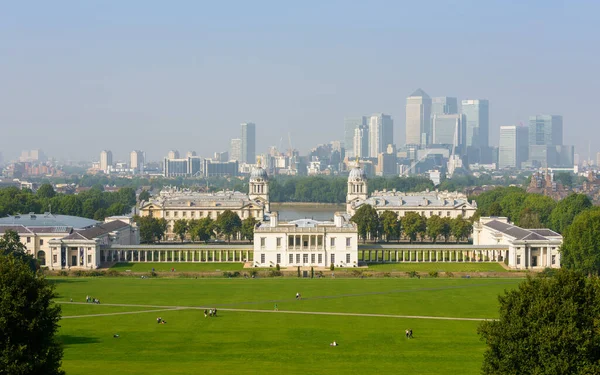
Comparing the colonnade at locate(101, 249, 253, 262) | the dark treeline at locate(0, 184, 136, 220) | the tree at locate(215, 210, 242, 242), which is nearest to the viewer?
the colonnade at locate(101, 249, 253, 262)

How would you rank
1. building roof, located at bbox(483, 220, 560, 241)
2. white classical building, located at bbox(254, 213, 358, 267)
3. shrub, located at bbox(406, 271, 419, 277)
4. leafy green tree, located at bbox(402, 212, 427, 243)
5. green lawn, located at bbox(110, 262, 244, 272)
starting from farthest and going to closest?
leafy green tree, located at bbox(402, 212, 427, 243) → white classical building, located at bbox(254, 213, 358, 267) → building roof, located at bbox(483, 220, 560, 241) → green lawn, located at bbox(110, 262, 244, 272) → shrub, located at bbox(406, 271, 419, 277)

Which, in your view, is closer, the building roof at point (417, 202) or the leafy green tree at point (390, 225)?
the leafy green tree at point (390, 225)

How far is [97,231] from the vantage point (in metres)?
92.5

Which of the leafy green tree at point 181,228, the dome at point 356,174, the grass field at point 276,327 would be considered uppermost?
the dome at point 356,174

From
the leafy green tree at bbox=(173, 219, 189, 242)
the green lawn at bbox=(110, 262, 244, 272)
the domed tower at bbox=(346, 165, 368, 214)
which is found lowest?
the green lawn at bbox=(110, 262, 244, 272)

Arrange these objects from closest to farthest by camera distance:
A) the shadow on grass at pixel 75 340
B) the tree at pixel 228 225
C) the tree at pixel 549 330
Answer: the tree at pixel 549 330, the shadow on grass at pixel 75 340, the tree at pixel 228 225

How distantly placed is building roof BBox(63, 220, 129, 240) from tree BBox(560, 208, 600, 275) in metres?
43.1

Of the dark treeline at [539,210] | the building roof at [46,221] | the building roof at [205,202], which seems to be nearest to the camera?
the building roof at [46,221]

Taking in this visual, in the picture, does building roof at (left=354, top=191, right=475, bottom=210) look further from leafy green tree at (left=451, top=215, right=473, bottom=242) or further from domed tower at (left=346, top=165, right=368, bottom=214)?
leafy green tree at (left=451, top=215, right=473, bottom=242)

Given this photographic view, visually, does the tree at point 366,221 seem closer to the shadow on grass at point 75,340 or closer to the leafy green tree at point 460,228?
the leafy green tree at point 460,228

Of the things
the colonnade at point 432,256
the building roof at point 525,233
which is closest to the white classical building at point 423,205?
the building roof at point 525,233

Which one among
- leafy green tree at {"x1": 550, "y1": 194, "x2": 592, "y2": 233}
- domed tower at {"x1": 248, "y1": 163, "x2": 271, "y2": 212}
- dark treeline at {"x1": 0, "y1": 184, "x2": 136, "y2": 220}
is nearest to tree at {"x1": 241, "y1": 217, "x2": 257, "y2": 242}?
dark treeline at {"x1": 0, "y1": 184, "x2": 136, "y2": 220}

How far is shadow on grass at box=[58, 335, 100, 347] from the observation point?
46.7 m

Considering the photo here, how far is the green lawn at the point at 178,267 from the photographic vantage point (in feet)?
278
